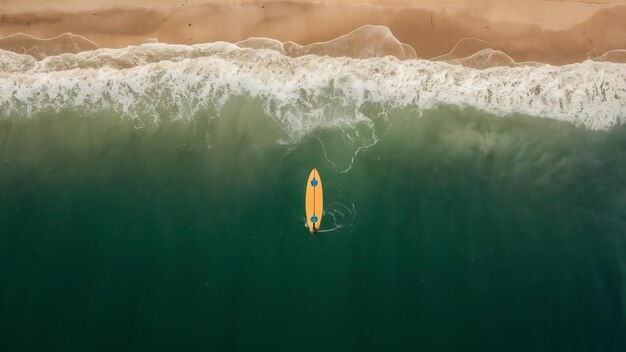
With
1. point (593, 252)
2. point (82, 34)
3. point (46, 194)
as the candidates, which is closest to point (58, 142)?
point (46, 194)

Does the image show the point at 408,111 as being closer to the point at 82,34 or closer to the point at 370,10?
the point at 370,10

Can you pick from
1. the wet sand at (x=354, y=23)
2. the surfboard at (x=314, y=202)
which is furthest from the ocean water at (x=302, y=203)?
the wet sand at (x=354, y=23)

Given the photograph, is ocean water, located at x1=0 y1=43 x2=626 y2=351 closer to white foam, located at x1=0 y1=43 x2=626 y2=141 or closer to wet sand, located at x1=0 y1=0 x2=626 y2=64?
white foam, located at x1=0 y1=43 x2=626 y2=141

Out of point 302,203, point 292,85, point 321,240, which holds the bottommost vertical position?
point 321,240

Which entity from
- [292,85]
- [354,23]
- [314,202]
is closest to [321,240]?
[314,202]

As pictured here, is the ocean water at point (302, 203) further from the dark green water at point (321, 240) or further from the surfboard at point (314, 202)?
the surfboard at point (314, 202)

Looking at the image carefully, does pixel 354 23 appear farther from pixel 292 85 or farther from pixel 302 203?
pixel 302 203
